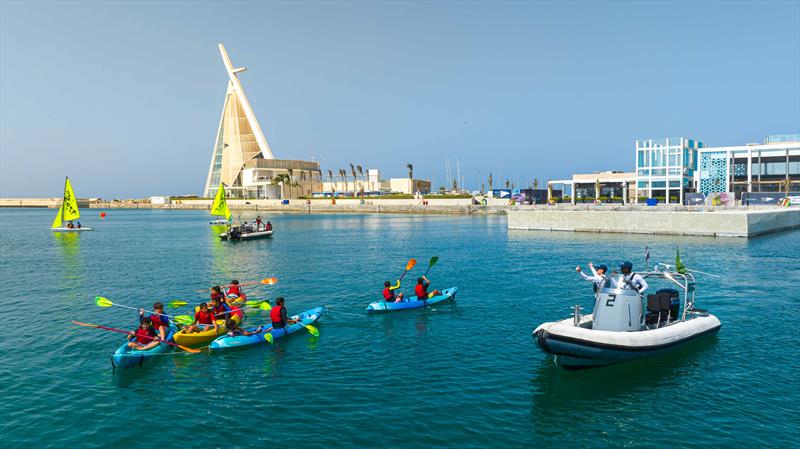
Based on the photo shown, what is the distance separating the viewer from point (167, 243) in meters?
62.9

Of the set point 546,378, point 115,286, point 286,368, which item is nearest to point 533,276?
point 546,378

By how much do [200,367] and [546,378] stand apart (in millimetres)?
11619

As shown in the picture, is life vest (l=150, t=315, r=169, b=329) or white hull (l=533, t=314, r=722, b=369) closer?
white hull (l=533, t=314, r=722, b=369)

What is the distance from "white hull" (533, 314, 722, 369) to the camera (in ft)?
50.3

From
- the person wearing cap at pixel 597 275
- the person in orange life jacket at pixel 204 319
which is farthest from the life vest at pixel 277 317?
the person wearing cap at pixel 597 275

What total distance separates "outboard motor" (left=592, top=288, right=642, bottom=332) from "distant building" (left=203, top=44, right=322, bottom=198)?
16849cm

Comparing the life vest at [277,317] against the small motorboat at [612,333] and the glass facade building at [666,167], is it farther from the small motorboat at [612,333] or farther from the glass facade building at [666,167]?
the glass facade building at [666,167]

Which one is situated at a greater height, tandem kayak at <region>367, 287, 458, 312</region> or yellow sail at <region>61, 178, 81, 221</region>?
yellow sail at <region>61, 178, 81, 221</region>

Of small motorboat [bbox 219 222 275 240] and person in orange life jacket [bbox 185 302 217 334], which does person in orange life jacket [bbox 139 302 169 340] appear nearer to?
person in orange life jacket [bbox 185 302 217 334]

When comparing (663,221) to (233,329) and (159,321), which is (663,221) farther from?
(159,321)

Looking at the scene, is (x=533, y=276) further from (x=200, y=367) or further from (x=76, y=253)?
(x=76, y=253)

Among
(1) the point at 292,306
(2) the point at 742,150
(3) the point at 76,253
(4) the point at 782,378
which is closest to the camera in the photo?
(4) the point at 782,378

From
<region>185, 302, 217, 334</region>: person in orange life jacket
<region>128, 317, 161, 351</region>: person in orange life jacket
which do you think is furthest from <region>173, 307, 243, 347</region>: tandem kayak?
<region>128, 317, 161, 351</region>: person in orange life jacket

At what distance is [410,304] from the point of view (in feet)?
82.9
